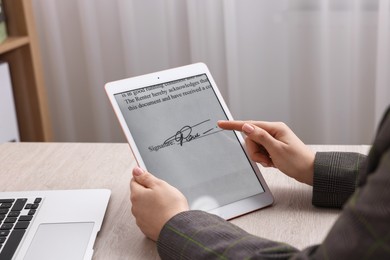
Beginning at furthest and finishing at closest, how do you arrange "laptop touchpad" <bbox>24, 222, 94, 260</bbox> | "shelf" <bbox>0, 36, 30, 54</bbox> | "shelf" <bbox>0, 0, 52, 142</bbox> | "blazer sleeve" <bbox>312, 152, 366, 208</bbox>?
"shelf" <bbox>0, 0, 52, 142</bbox>
"shelf" <bbox>0, 36, 30, 54</bbox>
"blazer sleeve" <bbox>312, 152, 366, 208</bbox>
"laptop touchpad" <bbox>24, 222, 94, 260</bbox>

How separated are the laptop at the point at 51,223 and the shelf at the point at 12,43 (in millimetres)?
926

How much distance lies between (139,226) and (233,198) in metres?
0.16

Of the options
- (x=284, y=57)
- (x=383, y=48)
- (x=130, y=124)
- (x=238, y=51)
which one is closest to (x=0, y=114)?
(x=238, y=51)

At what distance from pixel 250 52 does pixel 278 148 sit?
1035 mm

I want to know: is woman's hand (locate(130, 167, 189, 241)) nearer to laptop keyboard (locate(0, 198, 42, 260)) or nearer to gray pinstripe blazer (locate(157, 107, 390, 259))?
gray pinstripe blazer (locate(157, 107, 390, 259))

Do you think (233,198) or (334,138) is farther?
(334,138)

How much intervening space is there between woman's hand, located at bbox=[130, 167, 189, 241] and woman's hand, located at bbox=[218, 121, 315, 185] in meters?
0.17

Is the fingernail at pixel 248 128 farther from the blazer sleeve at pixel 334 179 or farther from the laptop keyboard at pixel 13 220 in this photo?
the laptop keyboard at pixel 13 220

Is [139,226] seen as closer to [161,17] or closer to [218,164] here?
[218,164]

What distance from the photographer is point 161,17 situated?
197 cm

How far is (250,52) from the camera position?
6.35ft

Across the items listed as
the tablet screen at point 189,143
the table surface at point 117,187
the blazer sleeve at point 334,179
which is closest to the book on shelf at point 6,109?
the table surface at point 117,187

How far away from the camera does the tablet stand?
91 cm
